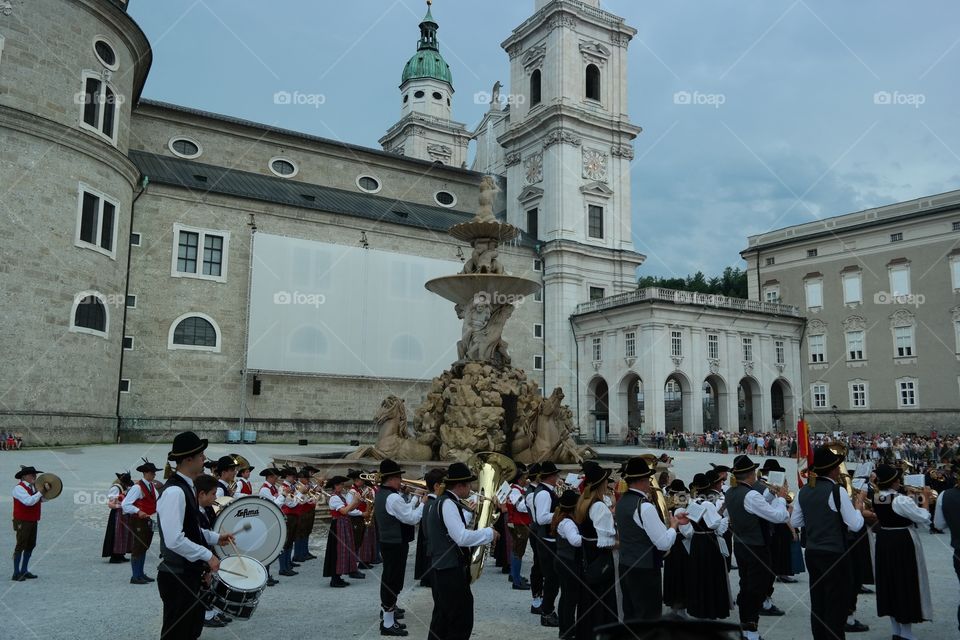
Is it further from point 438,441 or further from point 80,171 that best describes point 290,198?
point 438,441

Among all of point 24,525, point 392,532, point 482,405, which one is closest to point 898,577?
point 392,532

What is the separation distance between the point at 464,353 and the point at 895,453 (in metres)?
21.9

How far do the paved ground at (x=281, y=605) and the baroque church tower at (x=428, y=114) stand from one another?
2385 inches

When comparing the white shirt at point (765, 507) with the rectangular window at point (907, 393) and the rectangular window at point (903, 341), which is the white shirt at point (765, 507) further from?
the rectangular window at point (903, 341)

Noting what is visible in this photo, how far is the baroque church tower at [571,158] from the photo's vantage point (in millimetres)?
46750

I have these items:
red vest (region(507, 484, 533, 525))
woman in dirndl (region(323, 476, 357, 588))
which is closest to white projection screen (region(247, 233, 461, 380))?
woman in dirndl (region(323, 476, 357, 588))

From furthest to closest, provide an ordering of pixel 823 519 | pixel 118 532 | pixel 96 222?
pixel 96 222, pixel 118 532, pixel 823 519

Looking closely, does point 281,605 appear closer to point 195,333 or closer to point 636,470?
point 636,470

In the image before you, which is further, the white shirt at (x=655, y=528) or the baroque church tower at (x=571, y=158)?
the baroque church tower at (x=571, y=158)

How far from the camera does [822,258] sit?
46844 millimetres

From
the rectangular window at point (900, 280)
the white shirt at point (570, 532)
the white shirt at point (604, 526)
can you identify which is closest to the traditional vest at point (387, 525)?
the white shirt at point (570, 532)

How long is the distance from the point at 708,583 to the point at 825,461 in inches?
75.7

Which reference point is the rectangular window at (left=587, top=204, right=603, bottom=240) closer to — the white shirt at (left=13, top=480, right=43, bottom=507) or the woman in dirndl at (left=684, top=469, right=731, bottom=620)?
the woman in dirndl at (left=684, top=469, right=731, bottom=620)

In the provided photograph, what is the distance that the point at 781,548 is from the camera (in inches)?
371
